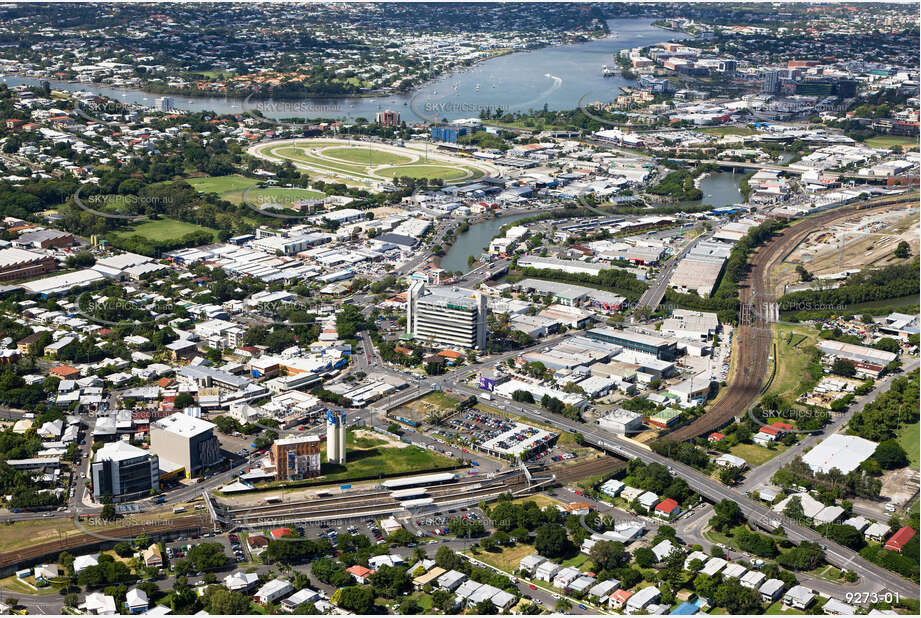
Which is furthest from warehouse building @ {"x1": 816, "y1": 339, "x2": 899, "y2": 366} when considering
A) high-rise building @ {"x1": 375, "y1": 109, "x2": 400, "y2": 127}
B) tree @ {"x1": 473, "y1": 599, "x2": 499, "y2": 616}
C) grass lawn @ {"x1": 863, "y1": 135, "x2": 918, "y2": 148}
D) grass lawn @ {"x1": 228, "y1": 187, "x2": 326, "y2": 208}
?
high-rise building @ {"x1": 375, "y1": 109, "x2": 400, "y2": 127}

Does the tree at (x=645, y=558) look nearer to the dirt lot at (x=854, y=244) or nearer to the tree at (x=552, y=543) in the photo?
the tree at (x=552, y=543)

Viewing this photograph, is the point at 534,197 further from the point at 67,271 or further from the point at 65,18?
the point at 65,18

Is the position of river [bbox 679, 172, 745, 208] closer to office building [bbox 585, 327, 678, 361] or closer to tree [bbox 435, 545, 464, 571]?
office building [bbox 585, 327, 678, 361]

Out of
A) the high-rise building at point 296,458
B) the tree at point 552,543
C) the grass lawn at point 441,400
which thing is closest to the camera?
the tree at point 552,543

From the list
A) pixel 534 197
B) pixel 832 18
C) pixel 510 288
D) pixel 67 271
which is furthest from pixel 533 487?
pixel 832 18

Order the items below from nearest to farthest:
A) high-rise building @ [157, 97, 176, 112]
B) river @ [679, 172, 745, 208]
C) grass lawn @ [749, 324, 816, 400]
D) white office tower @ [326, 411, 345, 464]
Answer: white office tower @ [326, 411, 345, 464]
grass lawn @ [749, 324, 816, 400]
river @ [679, 172, 745, 208]
high-rise building @ [157, 97, 176, 112]

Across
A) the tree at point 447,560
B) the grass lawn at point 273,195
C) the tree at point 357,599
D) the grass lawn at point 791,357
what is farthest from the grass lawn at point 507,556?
the grass lawn at point 273,195
